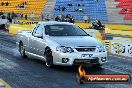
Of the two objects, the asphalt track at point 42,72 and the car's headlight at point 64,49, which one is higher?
the car's headlight at point 64,49

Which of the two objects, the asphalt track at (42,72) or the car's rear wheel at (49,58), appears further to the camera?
the car's rear wheel at (49,58)

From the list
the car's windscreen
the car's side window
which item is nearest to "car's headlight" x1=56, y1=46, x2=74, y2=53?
the car's windscreen

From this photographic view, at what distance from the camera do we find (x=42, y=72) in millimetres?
11352

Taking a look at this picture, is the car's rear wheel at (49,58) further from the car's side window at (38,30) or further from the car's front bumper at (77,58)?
the car's side window at (38,30)

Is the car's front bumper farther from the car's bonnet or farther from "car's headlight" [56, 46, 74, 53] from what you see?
the car's bonnet

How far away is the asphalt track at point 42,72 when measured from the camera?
9.24 metres

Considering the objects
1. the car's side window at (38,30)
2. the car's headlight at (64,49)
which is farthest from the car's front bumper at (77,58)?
the car's side window at (38,30)

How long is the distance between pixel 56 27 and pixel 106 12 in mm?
34759

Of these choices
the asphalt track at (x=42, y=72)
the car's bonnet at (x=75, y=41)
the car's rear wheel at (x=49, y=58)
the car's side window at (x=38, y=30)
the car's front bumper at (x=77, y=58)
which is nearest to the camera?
the asphalt track at (x=42, y=72)

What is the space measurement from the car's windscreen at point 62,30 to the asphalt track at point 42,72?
1.12m

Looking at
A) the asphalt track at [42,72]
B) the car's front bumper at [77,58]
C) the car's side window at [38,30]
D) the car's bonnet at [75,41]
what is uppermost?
the car's side window at [38,30]

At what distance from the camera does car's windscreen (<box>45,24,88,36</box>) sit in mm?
12898

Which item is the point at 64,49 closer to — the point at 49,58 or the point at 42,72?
the point at 49,58

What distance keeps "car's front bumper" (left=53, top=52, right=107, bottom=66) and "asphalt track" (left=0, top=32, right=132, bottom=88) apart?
27 centimetres
